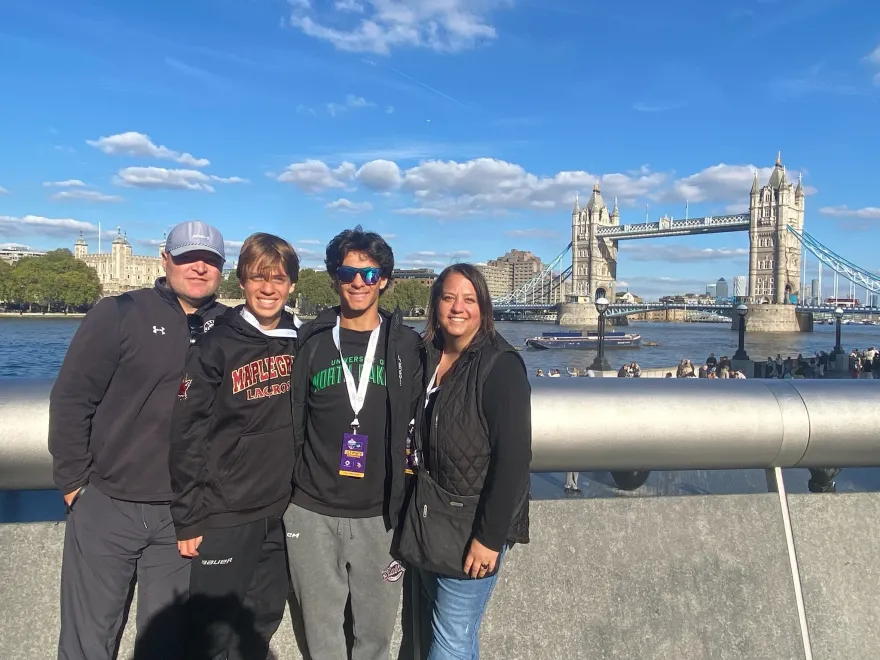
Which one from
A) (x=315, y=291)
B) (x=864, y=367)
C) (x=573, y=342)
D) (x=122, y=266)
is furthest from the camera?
(x=122, y=266)

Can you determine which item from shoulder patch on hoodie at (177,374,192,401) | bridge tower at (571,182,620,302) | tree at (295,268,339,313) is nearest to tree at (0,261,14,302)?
tree at (295,268,339,313)

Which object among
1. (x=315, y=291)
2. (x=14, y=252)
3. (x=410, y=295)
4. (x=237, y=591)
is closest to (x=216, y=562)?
(x=237, y=591)

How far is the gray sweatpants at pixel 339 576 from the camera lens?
4.26ft

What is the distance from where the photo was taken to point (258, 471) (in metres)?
1.29

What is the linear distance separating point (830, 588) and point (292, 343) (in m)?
1.20

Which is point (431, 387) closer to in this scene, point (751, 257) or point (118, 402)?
point (118, 402)

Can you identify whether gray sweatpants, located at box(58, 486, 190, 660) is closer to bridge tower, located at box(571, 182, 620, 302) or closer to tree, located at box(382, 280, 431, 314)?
tree, located at box(382, 280, 431, 314)

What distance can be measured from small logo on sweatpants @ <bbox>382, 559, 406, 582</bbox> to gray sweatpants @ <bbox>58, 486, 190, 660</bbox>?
0.37 meters

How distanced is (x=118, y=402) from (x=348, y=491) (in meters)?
0.45

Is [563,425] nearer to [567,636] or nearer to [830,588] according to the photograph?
[567,636]

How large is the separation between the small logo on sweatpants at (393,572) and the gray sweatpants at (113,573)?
1.22ft

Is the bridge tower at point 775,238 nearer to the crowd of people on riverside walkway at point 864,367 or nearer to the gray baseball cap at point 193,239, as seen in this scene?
the crowd of people on riverside walkway at point 864,367

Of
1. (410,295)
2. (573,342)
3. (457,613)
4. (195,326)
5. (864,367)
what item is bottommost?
(573,342)

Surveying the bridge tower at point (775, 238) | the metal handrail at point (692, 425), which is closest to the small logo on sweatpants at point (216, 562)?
the metal handrail at point (692, 425)
